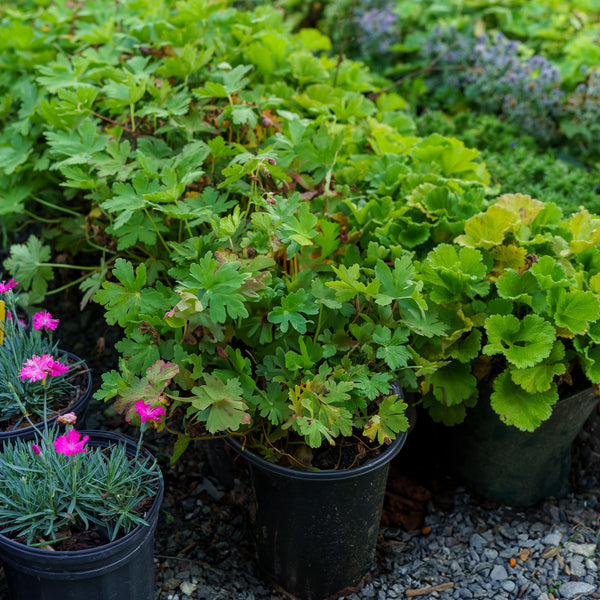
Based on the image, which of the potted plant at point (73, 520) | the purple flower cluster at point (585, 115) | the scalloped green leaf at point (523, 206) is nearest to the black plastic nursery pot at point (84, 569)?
the potted plant at point (73, 520)

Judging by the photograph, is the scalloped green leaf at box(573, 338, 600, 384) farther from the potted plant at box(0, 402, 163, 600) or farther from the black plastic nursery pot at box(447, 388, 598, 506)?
the potted plant at box(0, 402, 163, 600)

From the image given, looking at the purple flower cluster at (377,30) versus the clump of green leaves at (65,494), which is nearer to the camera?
the clump of green leaves at (65,494)

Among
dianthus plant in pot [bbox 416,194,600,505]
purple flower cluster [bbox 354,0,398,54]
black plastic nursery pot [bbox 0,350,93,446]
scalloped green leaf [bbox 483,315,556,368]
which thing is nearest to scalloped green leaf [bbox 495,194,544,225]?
dianthus plant in pot [bbox 416,194,600,505]

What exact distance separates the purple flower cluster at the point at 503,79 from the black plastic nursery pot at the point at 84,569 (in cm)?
270

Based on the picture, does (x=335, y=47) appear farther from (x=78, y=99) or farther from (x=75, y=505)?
(x=75, y=505)

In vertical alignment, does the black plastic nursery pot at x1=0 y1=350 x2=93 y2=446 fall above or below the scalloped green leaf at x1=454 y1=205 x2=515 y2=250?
below

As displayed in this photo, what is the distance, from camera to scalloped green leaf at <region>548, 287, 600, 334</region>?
5.74 feet

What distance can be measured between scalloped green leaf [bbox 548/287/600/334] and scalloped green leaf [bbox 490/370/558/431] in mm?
190

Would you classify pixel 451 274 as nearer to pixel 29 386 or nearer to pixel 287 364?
pixel 287 364

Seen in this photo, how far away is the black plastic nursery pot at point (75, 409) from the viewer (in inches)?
66.5

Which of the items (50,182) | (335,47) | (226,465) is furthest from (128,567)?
(335,47)

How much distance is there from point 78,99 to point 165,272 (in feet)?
2.18

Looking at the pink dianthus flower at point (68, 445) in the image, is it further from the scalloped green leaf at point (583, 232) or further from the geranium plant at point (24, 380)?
the scalloped green leaf at point (583, 232)

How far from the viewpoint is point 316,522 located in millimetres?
1700
